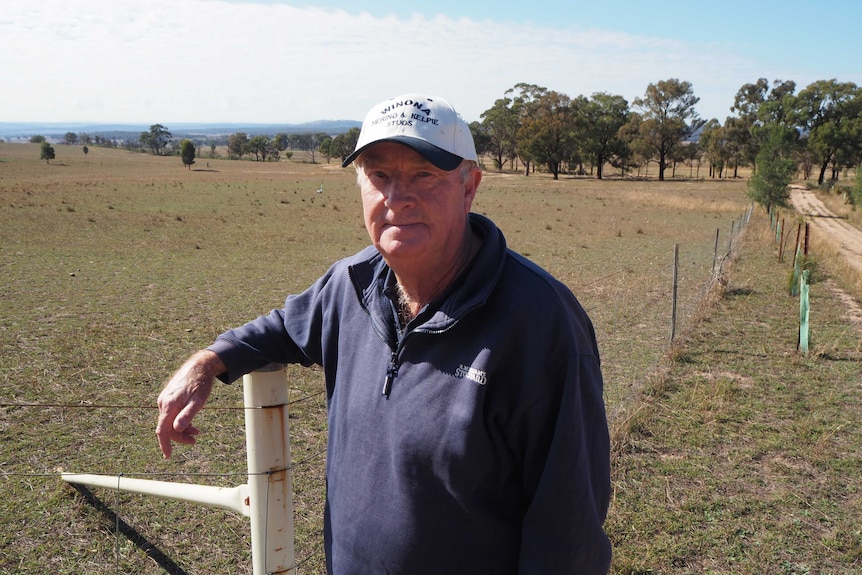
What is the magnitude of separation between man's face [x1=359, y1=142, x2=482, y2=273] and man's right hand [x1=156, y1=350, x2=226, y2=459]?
69cm

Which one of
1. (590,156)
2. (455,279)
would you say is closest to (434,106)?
(455,279)

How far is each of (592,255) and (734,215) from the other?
56.9 feet

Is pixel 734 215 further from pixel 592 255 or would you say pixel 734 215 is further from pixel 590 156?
pixel 590 156

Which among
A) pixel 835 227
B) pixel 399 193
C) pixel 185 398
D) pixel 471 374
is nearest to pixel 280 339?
pixel 185 398

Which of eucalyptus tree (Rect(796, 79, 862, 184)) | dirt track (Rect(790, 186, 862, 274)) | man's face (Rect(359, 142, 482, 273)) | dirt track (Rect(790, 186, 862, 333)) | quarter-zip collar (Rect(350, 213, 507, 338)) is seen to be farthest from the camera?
eucalyptus tree (Rect(796, 79, 862, 184))

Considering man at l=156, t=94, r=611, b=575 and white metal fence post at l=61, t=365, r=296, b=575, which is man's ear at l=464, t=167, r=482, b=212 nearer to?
man at l=156, t=94, r=611, b=575

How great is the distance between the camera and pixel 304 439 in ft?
17.8

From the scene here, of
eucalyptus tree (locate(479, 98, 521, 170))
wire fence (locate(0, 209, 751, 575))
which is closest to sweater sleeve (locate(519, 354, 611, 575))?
wire fence (locate(0, 209, 751, 575))

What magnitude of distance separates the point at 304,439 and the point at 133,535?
167cm

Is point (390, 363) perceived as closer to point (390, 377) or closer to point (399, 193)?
point (390, 377)

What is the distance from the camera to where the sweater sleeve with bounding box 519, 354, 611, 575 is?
1.55 metres

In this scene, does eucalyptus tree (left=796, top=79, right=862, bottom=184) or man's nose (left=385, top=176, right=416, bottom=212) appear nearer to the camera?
man's nose (left=385, top=176, right=416, bottom=212)

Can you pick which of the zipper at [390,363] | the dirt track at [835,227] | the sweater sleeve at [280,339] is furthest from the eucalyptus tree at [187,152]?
the zipper at [390,363]

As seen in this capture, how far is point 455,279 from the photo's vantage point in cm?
177
